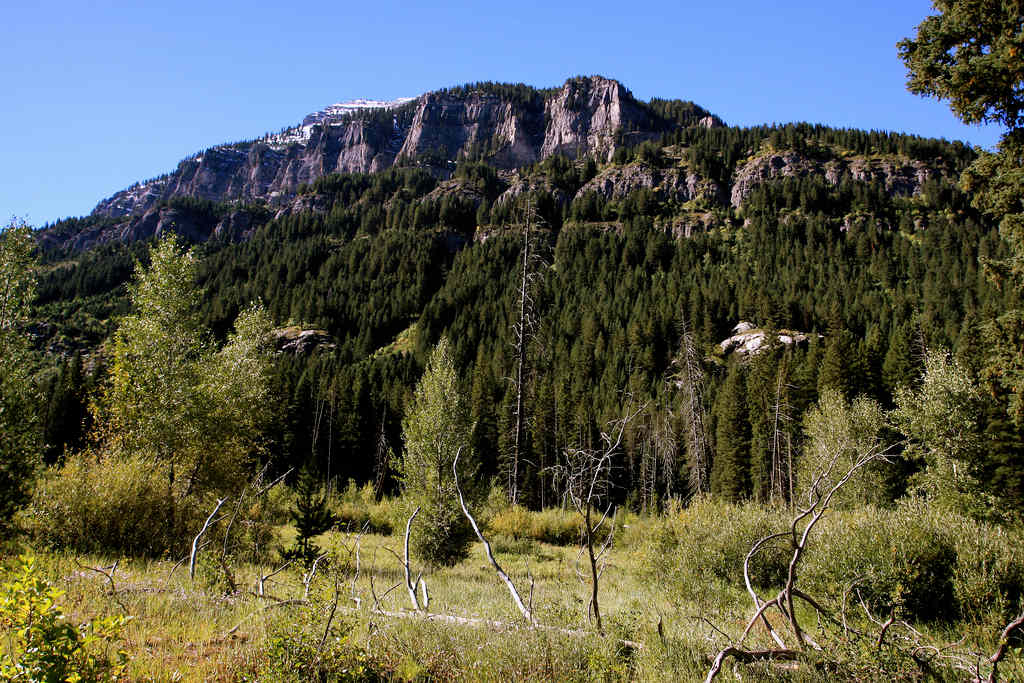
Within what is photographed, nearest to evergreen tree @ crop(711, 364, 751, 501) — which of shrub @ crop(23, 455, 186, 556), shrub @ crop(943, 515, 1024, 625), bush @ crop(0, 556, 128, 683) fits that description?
shrub @ crop(943, 515, 1024, 625)

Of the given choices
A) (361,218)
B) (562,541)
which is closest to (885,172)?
(361,218)

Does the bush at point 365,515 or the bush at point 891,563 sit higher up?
the bush at point 891,563

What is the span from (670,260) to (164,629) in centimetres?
13175

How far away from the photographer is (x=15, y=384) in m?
9.53

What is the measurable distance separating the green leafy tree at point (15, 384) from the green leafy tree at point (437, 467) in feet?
29.1

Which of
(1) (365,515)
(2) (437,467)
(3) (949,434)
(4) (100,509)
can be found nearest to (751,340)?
(3) (949,434)

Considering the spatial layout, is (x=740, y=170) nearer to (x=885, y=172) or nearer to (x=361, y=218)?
(x=885, y=172)

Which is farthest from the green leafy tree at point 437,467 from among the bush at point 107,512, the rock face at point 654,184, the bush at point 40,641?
the rock face at point 654,184

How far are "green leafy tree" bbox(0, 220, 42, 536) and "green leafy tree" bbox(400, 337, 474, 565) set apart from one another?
8.87 meters

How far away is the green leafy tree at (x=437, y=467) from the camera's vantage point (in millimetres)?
14898

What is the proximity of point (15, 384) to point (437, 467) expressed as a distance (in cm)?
993

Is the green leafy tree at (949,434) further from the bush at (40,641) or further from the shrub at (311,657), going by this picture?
the bush at (40,641)

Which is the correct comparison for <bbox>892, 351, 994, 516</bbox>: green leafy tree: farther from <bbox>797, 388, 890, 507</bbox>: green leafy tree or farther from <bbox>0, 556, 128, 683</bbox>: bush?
<bbox>0, 556, 128, 683</bbox>: bush

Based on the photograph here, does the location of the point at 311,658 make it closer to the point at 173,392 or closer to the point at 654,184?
the point at 173,392
